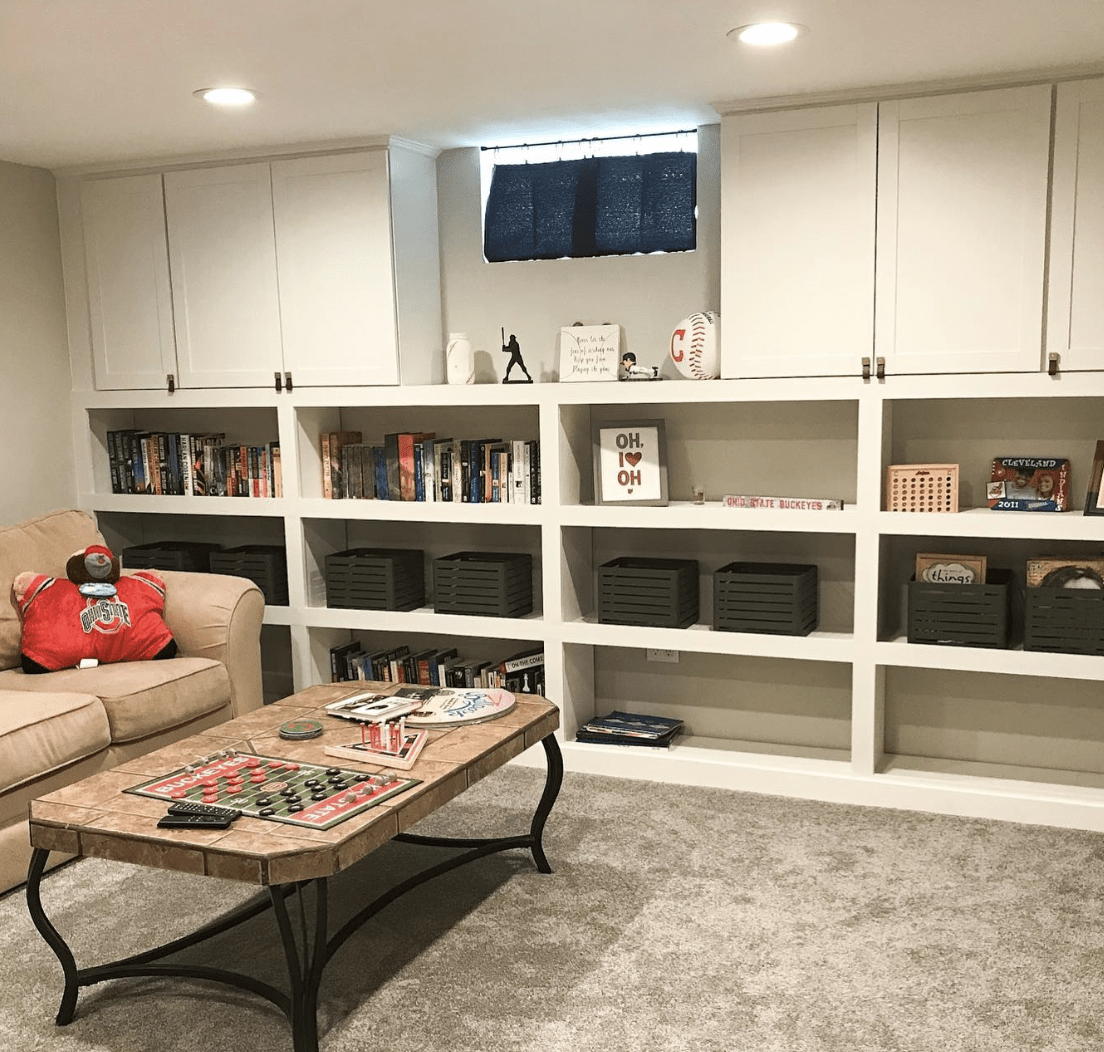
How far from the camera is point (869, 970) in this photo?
8.80 ft

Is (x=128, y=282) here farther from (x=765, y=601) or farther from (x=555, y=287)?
(x=765, y=601)

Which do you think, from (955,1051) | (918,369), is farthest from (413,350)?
(955,1051)

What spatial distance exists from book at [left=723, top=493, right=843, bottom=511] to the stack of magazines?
0.86 m

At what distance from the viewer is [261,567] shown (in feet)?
15.0

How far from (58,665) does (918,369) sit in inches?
113

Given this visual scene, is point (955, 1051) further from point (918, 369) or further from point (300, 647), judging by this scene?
point (300, 647)

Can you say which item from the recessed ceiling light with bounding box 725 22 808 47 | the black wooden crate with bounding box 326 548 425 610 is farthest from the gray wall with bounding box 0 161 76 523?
the recessed ceiling light with bounding box 725 22 808 47

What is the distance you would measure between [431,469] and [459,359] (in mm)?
423

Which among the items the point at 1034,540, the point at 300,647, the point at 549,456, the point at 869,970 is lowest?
the point at 869,970

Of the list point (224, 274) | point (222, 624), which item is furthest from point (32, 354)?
point (222, 624)

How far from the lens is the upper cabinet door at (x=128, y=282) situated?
450 cm

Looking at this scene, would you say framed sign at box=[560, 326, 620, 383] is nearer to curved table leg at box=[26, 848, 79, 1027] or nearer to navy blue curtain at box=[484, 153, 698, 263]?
navy blue curtain at box=[484, 153, 698, 263]

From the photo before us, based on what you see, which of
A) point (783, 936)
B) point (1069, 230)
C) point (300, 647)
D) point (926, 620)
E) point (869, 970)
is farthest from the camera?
point (300, 647)

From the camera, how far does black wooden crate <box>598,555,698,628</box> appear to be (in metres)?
3.98
